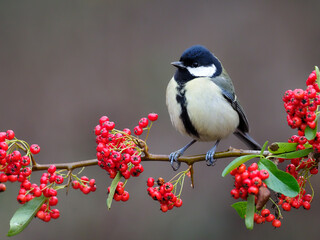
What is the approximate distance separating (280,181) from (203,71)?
143 centimetres

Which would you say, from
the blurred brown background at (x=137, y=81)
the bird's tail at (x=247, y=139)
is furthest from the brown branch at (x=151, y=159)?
the blurred brown background at (x=137, y=81)

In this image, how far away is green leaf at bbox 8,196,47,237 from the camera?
1777 mm

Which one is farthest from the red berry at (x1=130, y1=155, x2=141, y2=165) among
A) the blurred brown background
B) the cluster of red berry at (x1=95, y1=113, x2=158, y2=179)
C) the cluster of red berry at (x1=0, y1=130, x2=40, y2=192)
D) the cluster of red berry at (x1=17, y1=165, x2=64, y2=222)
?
the blurred brown background

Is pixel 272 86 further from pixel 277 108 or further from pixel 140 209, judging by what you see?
pixel 140 209

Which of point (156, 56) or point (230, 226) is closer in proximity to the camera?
point (230, 226)

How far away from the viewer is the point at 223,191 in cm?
458

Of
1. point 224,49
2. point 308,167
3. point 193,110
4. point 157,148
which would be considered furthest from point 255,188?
point 224,49

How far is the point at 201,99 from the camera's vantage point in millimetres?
2838

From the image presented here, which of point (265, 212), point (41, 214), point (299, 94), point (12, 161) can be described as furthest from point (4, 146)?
point (299, 94)

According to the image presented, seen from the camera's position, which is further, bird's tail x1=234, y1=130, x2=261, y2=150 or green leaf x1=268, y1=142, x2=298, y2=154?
bird's tail x1=234, y1=130, x2=261, y2=150

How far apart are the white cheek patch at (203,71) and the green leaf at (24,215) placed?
1.38 metres

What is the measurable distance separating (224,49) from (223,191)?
160cm

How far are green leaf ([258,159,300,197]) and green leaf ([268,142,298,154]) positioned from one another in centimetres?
7

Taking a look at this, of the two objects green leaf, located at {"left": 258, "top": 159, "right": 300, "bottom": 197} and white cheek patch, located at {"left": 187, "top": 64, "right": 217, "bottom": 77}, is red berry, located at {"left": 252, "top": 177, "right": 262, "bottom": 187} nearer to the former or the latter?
green leaf, located at {"left": 258, "top": 159, "right": 300, "bottom": 197}
